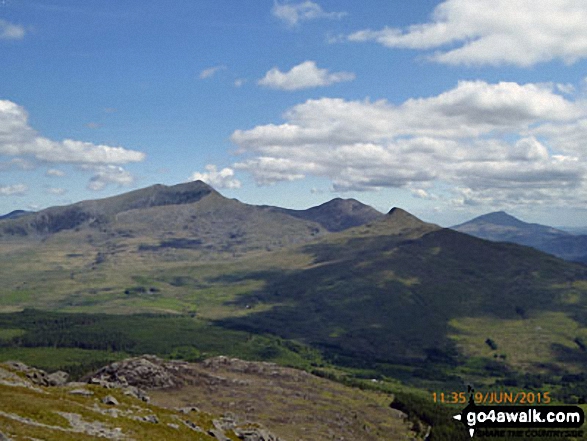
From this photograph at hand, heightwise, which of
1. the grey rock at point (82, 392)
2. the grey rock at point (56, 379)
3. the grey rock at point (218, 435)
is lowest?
the grey rock at point (218, 435)

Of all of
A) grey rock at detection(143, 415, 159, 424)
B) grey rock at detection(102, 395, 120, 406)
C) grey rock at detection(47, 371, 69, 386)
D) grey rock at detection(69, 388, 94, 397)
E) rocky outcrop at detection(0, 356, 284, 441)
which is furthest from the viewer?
grey rock at detection(47, 371, 69, 386)

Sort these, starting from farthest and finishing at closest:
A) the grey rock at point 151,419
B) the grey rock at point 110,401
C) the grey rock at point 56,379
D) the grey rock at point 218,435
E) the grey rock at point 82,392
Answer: the grey rock at point 56,379 → the grey rock at point 82,392 → the grey rock at point 218,435 → the grey rock at point 110,401 → the grey rock at point 151,419

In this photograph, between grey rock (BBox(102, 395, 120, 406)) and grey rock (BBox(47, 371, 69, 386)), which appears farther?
grey rock (BBox(47, 371, 69, 386))

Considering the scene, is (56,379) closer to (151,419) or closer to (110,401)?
(110,401)

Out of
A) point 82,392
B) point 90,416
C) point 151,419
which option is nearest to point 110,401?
point 82,392

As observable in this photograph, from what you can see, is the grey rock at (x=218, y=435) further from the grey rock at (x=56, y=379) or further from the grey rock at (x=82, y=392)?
the grey rock at (x=56, y=379)

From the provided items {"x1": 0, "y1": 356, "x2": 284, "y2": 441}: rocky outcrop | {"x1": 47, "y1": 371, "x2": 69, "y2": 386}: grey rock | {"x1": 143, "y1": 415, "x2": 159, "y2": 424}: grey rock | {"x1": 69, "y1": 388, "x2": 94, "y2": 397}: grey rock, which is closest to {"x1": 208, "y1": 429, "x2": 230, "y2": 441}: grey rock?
{"x1": 0, "y1": 356, "x2": 284, "y2": 441}: rocky outcrop

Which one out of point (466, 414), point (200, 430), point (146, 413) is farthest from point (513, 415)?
point (146, 413)

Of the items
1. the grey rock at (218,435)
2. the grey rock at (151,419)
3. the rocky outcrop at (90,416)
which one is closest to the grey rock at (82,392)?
the rocky outcrop at (90,416)

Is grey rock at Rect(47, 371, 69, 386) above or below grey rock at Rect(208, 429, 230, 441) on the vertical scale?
above

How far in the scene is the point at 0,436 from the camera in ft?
192

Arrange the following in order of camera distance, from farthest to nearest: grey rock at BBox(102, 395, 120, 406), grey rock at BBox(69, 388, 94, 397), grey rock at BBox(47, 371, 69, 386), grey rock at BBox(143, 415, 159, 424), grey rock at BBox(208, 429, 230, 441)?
grey rock at BBox(47, 371, 69, 386) → grey rock at BBox(69, 388, 94, 397) → grey rock at BBox(208, 429, 230, 441) → grey rock at BBox(102, 395, 120, 406) → grey rock at BBox(143, 415, 159, 424)

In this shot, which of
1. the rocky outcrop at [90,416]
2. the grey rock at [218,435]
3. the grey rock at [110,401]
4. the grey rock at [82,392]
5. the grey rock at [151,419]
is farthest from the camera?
the grey rock at [82,392]

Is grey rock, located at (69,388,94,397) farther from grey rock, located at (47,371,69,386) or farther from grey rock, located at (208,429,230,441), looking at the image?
grey rock, located at (208,429,230,441)
